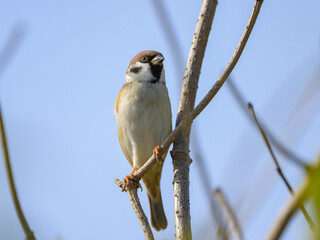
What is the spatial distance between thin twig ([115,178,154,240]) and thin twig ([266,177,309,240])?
1739 millimetres

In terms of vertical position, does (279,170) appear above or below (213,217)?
below

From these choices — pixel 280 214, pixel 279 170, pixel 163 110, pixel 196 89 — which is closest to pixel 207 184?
pixel 280 214

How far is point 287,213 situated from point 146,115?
4.16 metres

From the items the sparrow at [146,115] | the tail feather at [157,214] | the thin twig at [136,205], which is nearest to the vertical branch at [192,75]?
the thin twig at [136,205]

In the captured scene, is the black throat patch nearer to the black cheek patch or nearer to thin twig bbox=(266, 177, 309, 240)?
the black cheek patch

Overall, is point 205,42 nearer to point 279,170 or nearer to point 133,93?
point 279,170

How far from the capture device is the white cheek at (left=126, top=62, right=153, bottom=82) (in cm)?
515

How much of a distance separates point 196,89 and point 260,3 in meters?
0.83

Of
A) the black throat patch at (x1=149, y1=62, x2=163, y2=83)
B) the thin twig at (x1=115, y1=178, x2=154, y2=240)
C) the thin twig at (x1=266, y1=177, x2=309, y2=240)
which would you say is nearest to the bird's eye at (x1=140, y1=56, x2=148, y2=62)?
the black throat patch at (x1=149, y1=62, x2=163, y2=83)

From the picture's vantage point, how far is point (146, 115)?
4.77 m

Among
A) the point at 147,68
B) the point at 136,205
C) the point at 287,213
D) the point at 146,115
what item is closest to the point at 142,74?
the point at 147,68

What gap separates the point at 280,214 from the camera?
0.64 meters

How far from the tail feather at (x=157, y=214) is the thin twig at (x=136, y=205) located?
2.11 m

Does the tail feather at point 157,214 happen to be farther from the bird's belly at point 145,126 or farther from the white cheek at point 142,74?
the white cheek at point 142,74
